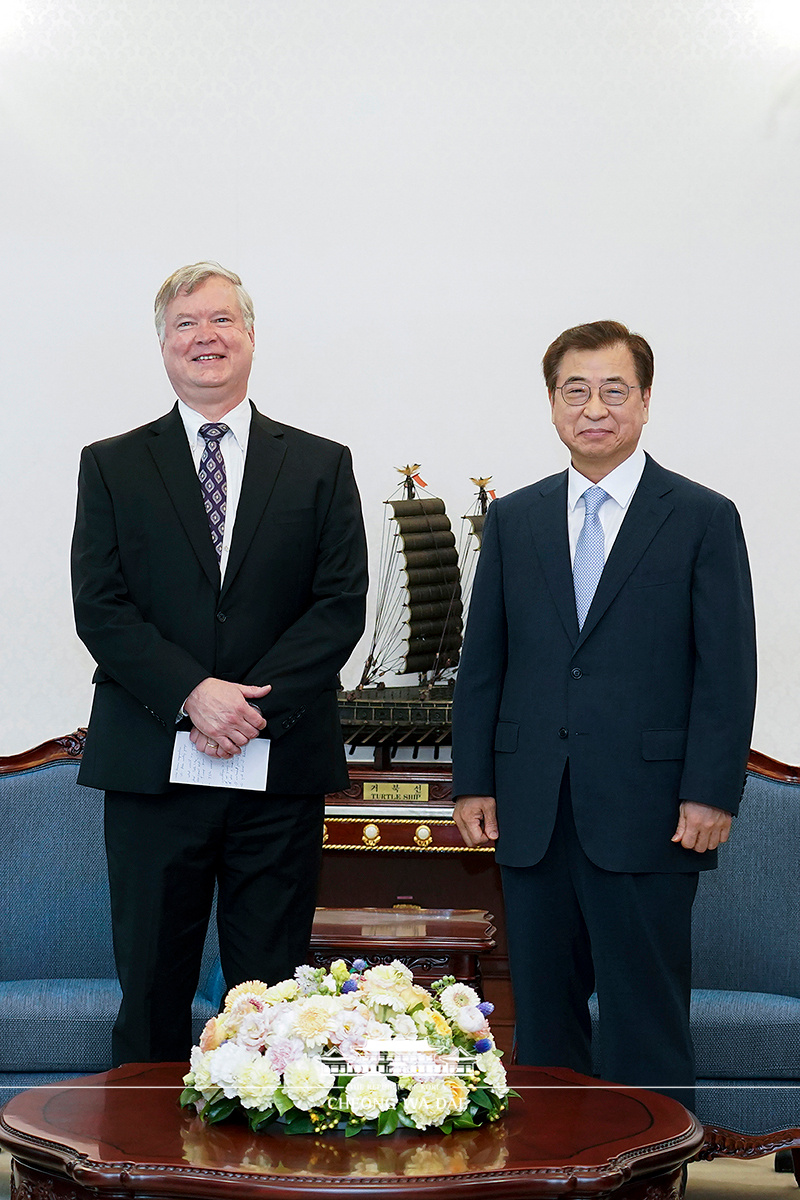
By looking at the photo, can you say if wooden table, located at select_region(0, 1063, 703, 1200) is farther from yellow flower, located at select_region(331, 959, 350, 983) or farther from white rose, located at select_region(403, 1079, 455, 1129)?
yellow flower, located at select_region(331, 959, 350, 983)

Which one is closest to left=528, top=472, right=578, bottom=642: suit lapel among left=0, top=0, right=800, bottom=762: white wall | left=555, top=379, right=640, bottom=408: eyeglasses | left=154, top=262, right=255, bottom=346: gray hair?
left=555, top=379, right=640, bottom=408: eyeglasses

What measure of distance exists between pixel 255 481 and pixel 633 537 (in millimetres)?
642

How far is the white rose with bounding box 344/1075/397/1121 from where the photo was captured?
1517 millimetres

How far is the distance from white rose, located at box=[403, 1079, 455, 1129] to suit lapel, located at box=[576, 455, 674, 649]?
2.89 ft

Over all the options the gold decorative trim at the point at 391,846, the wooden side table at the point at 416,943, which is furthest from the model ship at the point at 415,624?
the wooden side table at the point at 416,943

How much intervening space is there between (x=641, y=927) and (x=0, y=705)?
233cm

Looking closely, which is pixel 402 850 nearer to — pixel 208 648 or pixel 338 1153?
pixel 208 648

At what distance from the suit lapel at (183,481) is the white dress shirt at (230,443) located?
0.06ft

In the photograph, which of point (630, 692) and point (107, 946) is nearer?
→ point (630, 692)

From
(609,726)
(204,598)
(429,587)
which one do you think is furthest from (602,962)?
(429,587)

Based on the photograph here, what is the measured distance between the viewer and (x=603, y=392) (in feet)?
7.52

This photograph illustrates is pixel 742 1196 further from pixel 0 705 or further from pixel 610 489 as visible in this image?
pixel 0 705

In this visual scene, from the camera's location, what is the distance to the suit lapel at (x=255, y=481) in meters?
2.34

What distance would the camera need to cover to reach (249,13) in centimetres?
400
